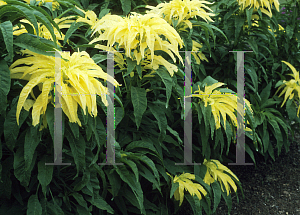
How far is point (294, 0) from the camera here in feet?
7.52

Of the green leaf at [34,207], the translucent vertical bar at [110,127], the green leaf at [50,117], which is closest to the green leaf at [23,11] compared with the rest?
the green leaf at [50,117]

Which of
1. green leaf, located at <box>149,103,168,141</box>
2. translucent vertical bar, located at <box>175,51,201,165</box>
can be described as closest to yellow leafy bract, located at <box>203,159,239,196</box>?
translucent vertical bar, located at <box>175,51,201,165</box>

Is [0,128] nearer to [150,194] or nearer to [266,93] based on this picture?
[150,194]

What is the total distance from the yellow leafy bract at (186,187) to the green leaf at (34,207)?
Answer: 0.70 m

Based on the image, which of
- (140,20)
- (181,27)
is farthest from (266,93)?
(140,20)

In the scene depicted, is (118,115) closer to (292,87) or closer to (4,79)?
(4,79)

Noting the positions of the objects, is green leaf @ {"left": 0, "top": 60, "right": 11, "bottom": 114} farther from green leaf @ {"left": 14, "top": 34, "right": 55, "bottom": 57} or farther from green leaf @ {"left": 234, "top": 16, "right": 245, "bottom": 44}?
green leaf @ {"left": 234, "top": 16, "right": 245, "bottom": 44}

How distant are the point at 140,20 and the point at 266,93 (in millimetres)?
1321

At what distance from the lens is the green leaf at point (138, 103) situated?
1263 millimetres

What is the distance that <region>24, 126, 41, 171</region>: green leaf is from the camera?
987 millimetres

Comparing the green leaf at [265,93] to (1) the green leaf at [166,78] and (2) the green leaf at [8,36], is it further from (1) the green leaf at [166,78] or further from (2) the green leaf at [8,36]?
(2) the green leaf at [8,36]

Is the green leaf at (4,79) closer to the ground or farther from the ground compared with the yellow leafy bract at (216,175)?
farther from the ground

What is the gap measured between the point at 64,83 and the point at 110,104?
190 mm

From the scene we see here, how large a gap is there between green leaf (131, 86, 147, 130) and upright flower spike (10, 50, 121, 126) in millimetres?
246
